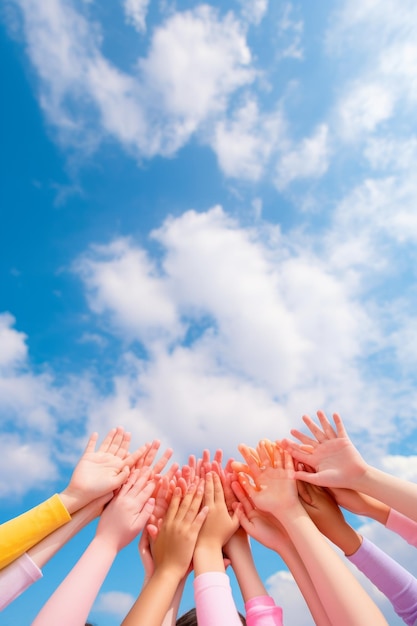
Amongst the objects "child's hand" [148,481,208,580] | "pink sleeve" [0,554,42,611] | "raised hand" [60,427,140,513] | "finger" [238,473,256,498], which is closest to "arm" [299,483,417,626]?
"finger" [238,473,256,498]

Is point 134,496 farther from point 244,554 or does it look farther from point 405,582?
point 405,582

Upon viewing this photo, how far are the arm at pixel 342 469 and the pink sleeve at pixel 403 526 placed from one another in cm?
32

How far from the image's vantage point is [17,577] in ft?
12.1

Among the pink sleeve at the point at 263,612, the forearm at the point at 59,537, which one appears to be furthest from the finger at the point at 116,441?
the pink sleeve at the point at 263,612

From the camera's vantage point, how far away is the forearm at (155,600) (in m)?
3.34

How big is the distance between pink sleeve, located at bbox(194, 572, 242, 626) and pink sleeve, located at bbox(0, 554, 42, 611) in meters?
1.27

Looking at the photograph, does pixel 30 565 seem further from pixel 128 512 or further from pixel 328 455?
pixel 328 455

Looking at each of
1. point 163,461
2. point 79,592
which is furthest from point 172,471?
point 79,592

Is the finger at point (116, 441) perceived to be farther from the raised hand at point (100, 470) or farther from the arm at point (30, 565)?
the arm at point (30, 565)

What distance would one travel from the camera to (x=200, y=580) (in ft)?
12.2

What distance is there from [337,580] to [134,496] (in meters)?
1.99

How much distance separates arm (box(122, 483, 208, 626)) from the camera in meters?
3.42

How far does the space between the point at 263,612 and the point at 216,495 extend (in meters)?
1.29

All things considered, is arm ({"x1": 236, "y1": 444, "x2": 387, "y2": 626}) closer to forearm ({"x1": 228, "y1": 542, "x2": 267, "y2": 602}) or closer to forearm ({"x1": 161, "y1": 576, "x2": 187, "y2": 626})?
forearm ({"x1": 228, "y1": 542, "x2": 267, "y2": 602})
